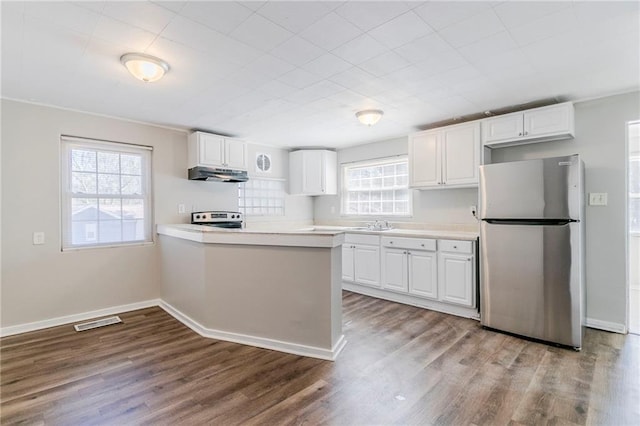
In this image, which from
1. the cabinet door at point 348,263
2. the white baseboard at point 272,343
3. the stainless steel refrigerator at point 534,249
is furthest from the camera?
the cabinet door at point 348,263

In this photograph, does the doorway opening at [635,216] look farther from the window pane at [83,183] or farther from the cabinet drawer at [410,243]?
the window pane at [83,183]

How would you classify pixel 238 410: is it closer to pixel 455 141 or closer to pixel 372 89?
pixel 372 89

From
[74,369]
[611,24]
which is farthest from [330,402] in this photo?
[611,24]

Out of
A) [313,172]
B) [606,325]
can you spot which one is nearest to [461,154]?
[606,325]

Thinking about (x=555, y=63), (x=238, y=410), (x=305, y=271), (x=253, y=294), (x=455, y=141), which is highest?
(x=555, y=63)

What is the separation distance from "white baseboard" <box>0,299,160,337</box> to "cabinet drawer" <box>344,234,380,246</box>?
273 cm

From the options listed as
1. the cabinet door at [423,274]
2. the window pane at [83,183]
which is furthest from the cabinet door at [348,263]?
the window pane at [83,183]

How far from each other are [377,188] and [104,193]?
3.82 meters

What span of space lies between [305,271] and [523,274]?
2095 millimetres

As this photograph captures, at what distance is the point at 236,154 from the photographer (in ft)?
14.9

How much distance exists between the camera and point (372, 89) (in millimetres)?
2984

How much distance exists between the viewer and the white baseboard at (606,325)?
3.08m

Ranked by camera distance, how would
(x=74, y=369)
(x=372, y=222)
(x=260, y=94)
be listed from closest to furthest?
(x=74, y=369) < (x=260, y=94) < (x=372, y=222)

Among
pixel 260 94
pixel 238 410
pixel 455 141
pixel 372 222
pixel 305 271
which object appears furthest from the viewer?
pixel 372 222
